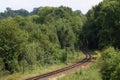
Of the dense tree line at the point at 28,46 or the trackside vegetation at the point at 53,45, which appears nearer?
the trackside vegetation at the point at 53,45

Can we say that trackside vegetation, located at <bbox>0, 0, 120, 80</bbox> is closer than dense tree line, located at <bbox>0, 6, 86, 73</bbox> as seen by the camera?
Yes

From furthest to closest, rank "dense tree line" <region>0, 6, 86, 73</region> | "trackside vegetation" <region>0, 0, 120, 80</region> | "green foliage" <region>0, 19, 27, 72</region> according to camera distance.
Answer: "dense tree line" <region>0, 6, 86, 73</region> → "green foliage" <region>0, 19, 27, 72</region> → "trackside vegetation" <region>0, 0, 120, 80</region>

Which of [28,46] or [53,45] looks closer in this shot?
[28,46]

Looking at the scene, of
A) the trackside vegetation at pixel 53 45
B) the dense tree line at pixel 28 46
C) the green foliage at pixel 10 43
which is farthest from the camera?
the dense tree line at pixel 28 46

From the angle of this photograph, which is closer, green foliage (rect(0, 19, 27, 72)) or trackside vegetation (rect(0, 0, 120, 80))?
trackside vegetation (rect(0, 0, 120, 80))

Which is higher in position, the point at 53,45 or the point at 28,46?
the point at 28,46

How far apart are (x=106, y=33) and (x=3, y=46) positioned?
21.8m

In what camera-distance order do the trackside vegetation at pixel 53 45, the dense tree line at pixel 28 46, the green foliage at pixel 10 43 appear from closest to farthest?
the trackside vegetation at pixel 53 45
the green foliage at pixel 10 43
the dense tree line at pixel 28 46

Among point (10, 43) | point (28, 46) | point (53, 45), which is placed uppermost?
point (10, 43)

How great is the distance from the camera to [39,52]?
54.3m

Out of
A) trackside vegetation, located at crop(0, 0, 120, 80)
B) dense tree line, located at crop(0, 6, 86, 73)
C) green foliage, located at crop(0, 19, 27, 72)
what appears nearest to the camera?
trackside vegetation, located at crop(0, 0, 120, 80)

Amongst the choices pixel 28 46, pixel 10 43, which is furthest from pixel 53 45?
pixel 10 43

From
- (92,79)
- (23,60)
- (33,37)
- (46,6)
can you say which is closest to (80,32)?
(46,6)

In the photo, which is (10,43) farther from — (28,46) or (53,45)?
(53,45)
